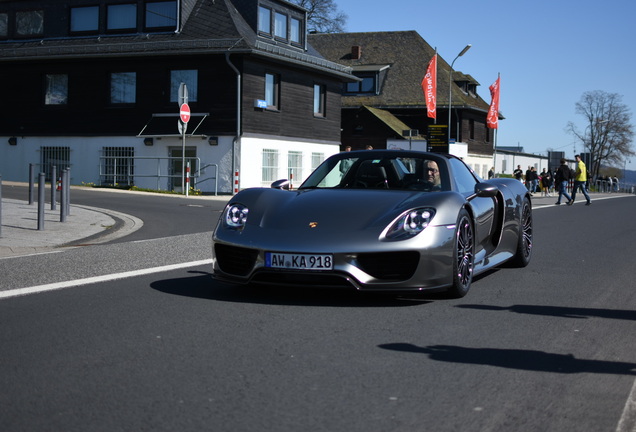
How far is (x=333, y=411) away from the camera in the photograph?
11.9ft

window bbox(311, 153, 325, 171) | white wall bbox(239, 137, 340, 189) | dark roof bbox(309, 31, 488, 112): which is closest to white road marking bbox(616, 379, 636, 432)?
white wall bbox(239, 137, 340, 189)

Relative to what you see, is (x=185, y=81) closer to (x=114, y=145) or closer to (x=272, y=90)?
(x=272, y=90)

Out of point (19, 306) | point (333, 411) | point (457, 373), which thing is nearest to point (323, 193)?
point (19, 306)

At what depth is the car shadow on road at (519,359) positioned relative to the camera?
178 inches

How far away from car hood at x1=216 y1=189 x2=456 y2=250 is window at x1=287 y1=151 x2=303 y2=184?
3008cm

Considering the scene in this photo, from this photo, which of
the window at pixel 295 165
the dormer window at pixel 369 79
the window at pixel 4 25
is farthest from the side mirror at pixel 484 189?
the dormer window at pixel 369 79

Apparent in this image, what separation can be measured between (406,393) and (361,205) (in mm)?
2911

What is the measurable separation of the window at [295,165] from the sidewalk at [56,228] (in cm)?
1924

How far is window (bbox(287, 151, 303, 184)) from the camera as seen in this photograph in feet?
123

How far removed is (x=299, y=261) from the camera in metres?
6.21

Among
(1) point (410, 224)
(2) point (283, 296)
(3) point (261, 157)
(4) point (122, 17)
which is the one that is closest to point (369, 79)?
(3) point (261, 157)

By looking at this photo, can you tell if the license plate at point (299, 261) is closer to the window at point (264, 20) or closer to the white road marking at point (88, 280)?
the white road marking at point (88, 280)

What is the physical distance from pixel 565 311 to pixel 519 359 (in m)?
1.83

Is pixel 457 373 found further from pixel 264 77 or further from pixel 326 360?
pixel 264 77
